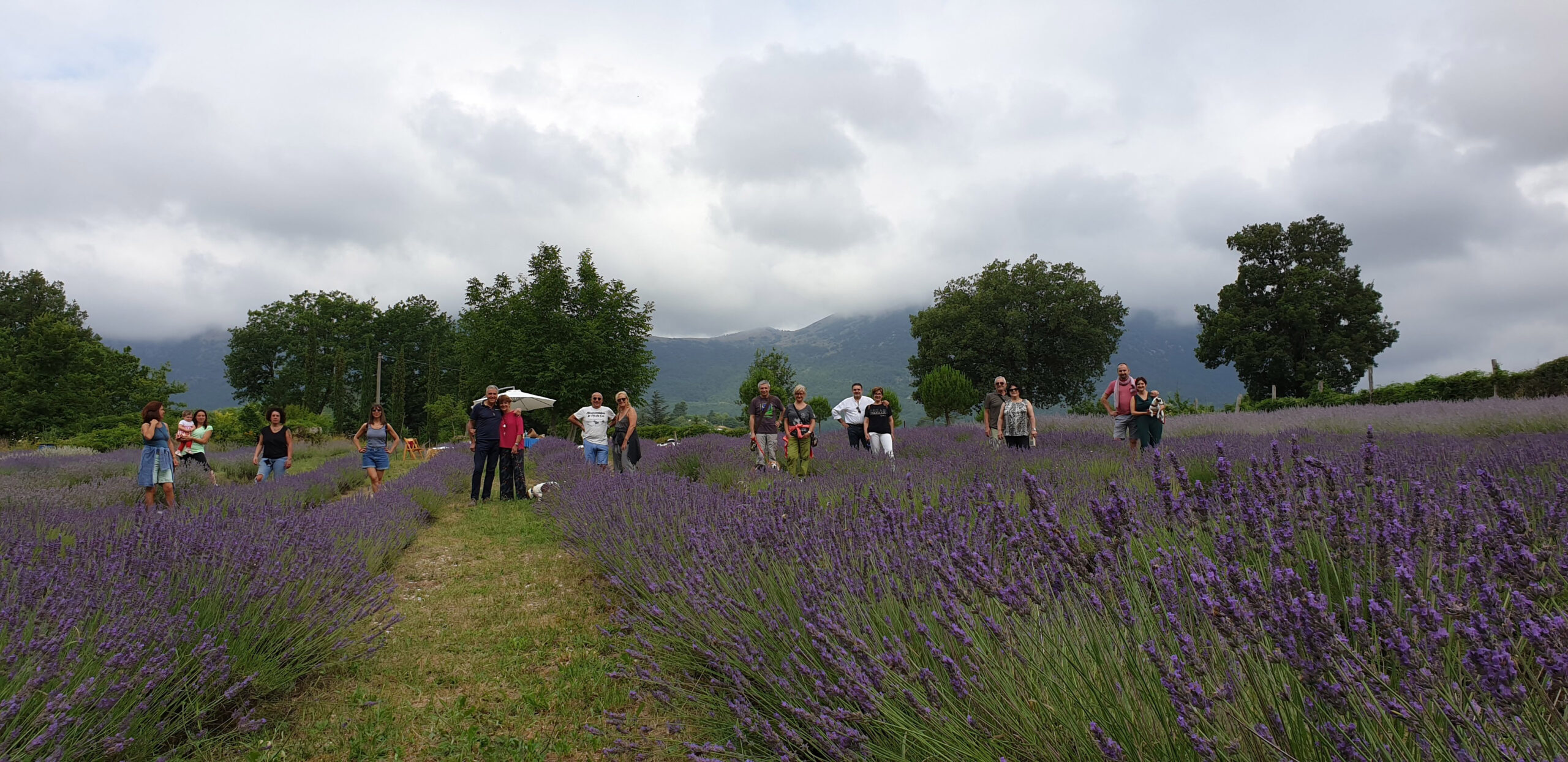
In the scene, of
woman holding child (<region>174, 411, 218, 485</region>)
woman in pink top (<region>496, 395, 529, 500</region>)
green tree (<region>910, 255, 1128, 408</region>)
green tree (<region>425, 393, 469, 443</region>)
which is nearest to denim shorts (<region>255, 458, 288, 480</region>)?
woman holding child (<region>174, 411, 218, 485</region>)

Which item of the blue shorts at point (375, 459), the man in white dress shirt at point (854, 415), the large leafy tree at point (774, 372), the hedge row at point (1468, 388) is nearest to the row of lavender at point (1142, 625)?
the blue shorts at point (375, 459)

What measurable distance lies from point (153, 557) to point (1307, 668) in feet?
13.6

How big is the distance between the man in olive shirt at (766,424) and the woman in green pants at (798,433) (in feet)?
0.49

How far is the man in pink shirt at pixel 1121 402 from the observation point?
816 centimetres

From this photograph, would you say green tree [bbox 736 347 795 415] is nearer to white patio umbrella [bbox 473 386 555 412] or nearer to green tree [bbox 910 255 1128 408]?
green tree [bbox 910 255 1128 408]

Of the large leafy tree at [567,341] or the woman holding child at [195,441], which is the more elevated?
the large leafy tree at [567,341]

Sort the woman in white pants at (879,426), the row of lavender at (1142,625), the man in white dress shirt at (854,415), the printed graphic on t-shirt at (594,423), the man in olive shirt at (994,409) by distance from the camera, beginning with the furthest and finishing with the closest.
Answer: the man in white dress shirt at (854,415)
the printed graphic on t-shirt at (594,423)
the man in olive shirt at (994,409)
the woman in white pants at (879,426)
the row of lavender at (1142,625)

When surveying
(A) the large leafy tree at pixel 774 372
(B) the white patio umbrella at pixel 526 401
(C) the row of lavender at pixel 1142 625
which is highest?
(A) the large leafy tree at pixel 774 372

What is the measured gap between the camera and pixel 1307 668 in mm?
1140

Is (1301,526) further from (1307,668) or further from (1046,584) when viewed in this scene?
(1307,668)

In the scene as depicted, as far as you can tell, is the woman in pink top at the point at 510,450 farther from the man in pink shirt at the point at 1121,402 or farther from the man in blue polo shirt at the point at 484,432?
the man in pink shirt at the point at 1121,402

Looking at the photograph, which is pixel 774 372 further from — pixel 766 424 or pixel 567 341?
pixel 766 424

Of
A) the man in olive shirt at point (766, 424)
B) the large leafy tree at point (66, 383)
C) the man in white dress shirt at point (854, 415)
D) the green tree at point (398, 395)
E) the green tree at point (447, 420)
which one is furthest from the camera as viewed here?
the green tree at point (398, 395)

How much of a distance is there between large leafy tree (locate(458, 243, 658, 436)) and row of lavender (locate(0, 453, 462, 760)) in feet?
80.8
